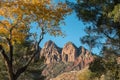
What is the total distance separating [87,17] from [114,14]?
4.74 meters

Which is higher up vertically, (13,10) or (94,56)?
(13,10)

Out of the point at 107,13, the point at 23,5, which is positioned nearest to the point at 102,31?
the point at 107,13

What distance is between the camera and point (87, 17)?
30.2m

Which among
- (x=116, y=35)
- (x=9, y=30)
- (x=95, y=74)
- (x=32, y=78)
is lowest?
(x=32, y=78)

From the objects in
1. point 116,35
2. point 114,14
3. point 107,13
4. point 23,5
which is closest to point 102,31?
point 116,35

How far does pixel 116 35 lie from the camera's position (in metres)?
30.7

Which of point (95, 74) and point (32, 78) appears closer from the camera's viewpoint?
point (95, 74)

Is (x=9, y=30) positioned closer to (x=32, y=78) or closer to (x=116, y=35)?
(x=116, y=35)

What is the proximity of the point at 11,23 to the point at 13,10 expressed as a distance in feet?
3.29

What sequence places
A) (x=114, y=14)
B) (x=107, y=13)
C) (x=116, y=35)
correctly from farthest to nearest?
(x=116, y=35), (x=107, y=13), (x=114, y=14)

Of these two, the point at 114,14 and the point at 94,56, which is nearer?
the point at 114,14

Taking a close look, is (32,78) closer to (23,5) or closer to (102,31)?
(102,31)

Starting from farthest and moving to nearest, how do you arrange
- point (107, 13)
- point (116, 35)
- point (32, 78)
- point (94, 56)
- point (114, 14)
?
point (32, 78), point (94, 56), point (116, 35), point (107, 13), point (114, 14)

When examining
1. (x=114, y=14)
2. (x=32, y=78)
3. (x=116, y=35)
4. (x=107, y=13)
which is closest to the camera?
(x=114, y=14)
